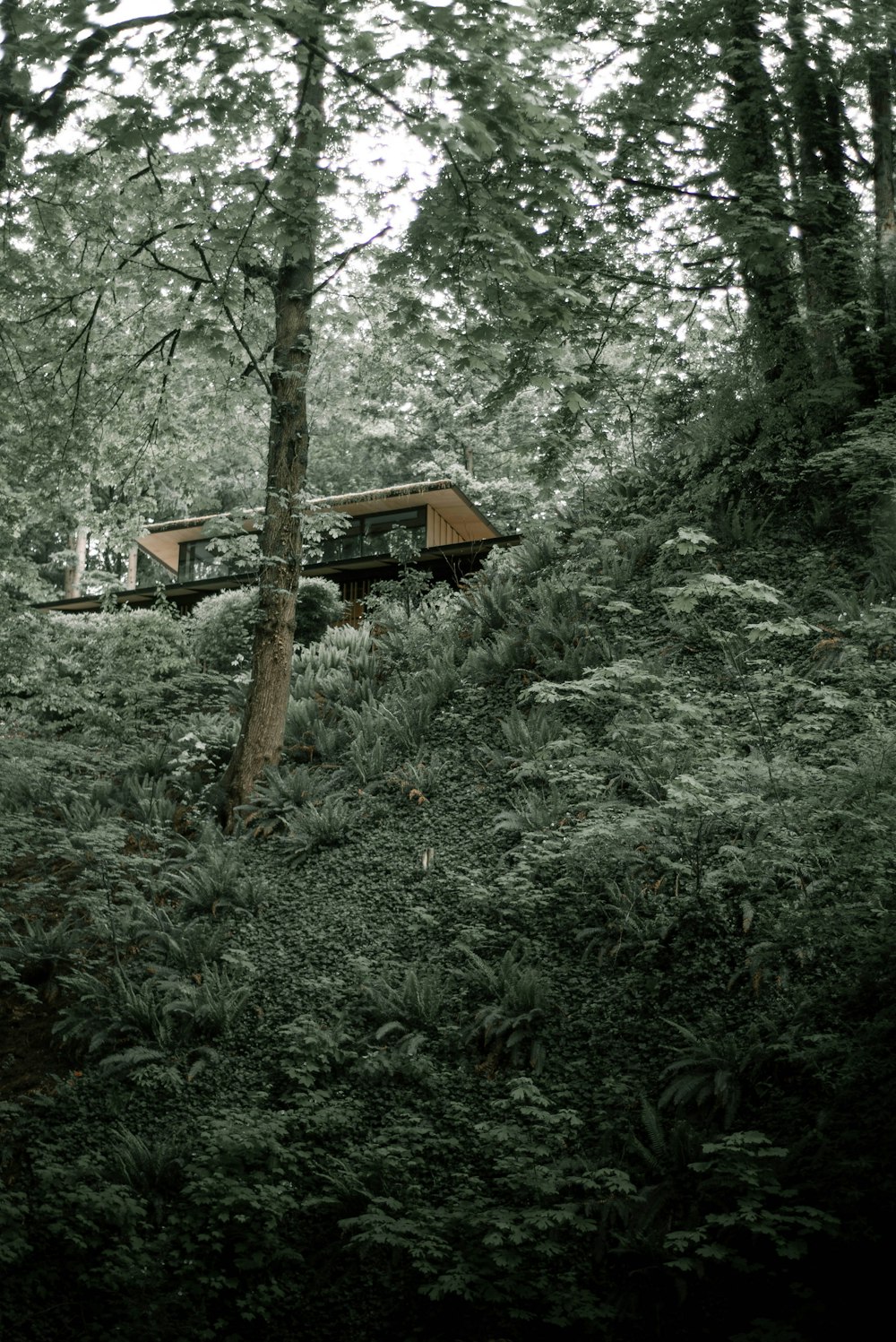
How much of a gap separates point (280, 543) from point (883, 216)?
7.46m

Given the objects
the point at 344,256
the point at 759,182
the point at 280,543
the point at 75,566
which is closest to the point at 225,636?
the point at 280,543

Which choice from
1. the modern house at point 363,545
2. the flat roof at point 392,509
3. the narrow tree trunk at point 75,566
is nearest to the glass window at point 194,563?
the modern house at point 363,545

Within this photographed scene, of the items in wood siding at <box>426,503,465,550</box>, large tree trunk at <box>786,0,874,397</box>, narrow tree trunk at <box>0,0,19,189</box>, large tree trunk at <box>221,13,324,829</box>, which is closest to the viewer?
narrow tree trunk at <box>0,0,19,189</box>

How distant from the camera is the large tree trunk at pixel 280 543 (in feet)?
33.4

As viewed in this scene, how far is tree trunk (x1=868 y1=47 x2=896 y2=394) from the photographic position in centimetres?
1048

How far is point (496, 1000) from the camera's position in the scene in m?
6.28

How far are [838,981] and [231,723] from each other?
7.99 metres

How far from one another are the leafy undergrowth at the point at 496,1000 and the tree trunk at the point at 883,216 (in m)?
2.36

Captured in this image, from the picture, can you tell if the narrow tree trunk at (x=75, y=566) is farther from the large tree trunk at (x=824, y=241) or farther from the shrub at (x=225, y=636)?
the large tree trunk at (x=824, y=241)

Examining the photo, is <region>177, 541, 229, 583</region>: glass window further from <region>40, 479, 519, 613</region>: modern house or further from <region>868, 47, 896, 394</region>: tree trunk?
<region>868, 47, 896, 394</region>: tree trunk

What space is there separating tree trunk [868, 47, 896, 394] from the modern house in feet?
33.5

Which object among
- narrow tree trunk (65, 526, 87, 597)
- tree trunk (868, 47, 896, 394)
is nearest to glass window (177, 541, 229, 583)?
narrow tree trunk (65, 526, 87, 597)

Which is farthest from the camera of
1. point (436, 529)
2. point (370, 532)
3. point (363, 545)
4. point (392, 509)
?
point (370, 532)

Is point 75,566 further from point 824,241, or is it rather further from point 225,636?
point 824,241
